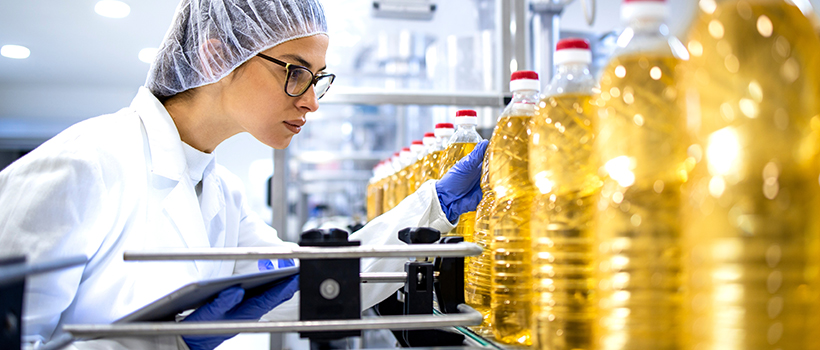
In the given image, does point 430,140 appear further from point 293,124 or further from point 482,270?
point 482,270

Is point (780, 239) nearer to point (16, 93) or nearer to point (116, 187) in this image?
point (116, 187)

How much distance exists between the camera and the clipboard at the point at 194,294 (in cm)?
61

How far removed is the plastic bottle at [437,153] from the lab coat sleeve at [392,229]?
0.64 ft

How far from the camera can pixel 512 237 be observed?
30.9 inches

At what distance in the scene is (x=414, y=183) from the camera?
1745 mm

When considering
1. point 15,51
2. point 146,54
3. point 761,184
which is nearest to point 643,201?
point 761,184

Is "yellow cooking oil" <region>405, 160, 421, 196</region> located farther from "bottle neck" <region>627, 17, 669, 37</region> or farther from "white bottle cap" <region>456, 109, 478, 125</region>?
"bottle neck" <region>627, 17, 669, 37</region>

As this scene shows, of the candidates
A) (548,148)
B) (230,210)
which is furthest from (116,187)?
(548,148)

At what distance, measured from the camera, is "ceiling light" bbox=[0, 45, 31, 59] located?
357 centimetres

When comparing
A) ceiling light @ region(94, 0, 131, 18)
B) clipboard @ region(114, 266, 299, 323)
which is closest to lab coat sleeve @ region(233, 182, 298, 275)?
clipboard @ region(114, 266, 299, 323)

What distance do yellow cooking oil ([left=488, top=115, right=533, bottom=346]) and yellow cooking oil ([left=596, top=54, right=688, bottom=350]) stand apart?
0.80 ft

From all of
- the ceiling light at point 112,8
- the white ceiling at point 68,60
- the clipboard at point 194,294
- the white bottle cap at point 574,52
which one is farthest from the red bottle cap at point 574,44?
the ceiling light at point 112,8

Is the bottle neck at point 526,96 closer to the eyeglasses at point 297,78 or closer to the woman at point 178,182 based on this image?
the woman at point 178,182

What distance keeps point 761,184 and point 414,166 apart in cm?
141
